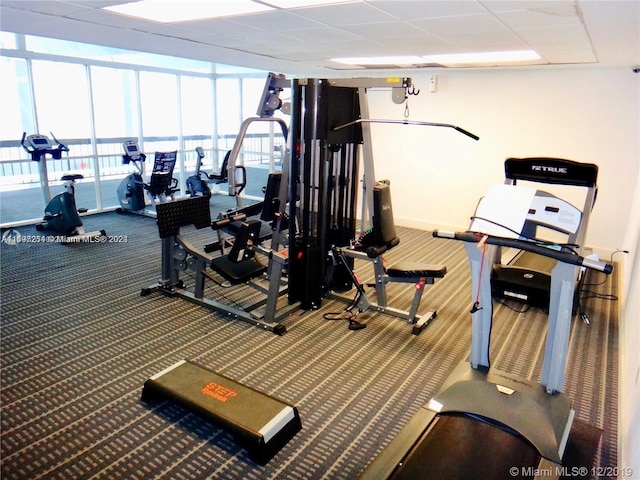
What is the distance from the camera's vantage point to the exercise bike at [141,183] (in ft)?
21.6

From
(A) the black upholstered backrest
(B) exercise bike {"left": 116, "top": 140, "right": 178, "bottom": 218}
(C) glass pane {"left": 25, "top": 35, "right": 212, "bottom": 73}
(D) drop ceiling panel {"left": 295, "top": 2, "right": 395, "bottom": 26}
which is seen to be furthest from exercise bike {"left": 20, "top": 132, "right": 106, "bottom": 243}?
(D) drop ceiling panel {"left": 295, "top": 2, "right": 395, "bottom": 26}

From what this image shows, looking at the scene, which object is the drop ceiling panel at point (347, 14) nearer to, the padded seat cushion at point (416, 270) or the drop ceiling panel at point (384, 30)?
A: the drop ceiling panel at point (384, 30)

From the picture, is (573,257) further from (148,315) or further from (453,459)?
(148,315)

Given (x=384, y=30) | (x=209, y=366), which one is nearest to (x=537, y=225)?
(x=384, y=30)

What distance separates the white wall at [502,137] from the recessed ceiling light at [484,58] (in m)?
0.85

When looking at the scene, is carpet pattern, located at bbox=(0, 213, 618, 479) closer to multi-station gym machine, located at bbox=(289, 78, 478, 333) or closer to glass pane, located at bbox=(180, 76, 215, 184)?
multi-station gym machine, located at bbox=(289, 78, 478, 333)

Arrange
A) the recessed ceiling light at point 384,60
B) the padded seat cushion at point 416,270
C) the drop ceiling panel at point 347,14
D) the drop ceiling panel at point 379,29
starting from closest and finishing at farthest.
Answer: the drop ceiling panel at point 379,29
the drop ceiling panel at point 347,14
the padded seat cushion at point 416,270
the recessed ceiling light at point 384,60

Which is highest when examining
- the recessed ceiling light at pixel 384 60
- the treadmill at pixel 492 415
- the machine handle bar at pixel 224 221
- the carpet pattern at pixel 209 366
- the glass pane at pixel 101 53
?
the glass pane at pixel 101 53

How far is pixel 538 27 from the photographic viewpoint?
10.3ft

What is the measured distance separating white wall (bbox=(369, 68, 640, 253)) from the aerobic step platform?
16.2 feet

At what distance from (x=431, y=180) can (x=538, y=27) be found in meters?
3.61

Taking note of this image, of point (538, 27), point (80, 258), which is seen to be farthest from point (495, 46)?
point (80, 258)

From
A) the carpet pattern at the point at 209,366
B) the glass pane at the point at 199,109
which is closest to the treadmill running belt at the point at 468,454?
the carpet pattern at the point at 209,366

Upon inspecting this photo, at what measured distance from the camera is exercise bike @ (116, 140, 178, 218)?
6.59 m
